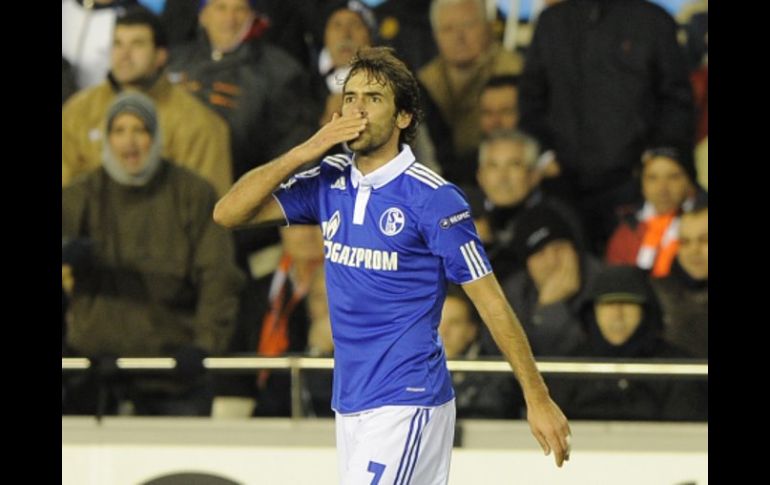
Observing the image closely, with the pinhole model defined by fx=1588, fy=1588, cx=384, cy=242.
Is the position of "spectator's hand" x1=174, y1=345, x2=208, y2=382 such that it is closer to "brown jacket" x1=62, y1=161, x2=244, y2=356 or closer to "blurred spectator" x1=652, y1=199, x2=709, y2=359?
"brown jacket" x1=62, y1=161, x2=244, y2=356

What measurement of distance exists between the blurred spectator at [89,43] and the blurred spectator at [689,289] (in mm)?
3182

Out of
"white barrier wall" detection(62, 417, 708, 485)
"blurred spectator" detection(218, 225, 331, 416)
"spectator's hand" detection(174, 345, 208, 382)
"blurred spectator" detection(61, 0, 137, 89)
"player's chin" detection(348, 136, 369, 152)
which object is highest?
"blurred spectator" detection(61, 0, 137, 89)

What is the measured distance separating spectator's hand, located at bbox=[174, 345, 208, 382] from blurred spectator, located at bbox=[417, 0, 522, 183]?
5.39 ft

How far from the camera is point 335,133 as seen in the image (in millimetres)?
4910

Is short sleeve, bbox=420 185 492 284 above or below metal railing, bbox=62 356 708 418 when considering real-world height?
above

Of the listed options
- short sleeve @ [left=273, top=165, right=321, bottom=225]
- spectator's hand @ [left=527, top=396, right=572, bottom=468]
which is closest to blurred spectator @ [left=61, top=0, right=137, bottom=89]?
short sleeve @ [left=273, top=165, right=321, bottom=225]

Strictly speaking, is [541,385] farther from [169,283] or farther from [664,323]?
[169,283]

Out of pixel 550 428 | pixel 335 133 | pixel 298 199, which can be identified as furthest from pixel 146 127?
pixel 550 428

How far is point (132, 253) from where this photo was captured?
8461 millimetres

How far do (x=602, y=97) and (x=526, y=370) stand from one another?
3.34 meters

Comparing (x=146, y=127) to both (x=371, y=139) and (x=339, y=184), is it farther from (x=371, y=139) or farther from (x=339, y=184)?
(x=371, y=139)

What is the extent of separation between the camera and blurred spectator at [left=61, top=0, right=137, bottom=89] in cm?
855

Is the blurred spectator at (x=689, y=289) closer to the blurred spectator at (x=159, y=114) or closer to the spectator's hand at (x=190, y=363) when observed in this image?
the spectator's hand at (x=190, y=363)

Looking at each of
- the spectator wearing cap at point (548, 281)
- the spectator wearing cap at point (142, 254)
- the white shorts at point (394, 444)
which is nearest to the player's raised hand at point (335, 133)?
the white shorts at point (394, 444)
